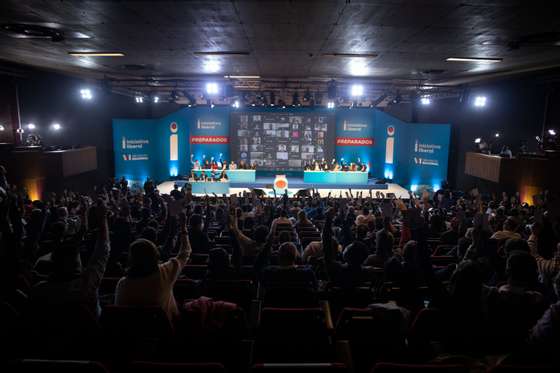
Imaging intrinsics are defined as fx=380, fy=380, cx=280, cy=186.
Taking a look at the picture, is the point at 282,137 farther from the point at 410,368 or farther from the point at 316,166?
the point at 410,368

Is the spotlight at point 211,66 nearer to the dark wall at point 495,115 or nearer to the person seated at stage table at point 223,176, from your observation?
the person seated at stage table at point 223,176

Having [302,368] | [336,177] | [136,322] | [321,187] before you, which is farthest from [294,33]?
[336,177]

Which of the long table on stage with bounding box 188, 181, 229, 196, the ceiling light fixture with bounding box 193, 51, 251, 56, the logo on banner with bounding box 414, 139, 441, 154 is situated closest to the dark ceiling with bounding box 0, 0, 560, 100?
the ceiling light fixture with bounding box 193, 51, 251, 56

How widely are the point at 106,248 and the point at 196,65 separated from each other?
7514 millimetres

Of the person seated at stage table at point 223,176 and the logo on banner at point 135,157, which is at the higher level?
the logo on banner at point 135,157

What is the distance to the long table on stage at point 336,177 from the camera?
57.9ft

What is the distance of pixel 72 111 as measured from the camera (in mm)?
13219

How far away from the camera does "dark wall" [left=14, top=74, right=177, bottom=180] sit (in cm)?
1128

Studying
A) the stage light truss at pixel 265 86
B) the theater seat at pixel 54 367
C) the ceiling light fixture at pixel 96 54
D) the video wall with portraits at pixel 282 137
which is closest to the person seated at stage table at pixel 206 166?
the video wall with portraits at pixel 282 137

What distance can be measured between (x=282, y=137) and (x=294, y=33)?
44.4ft

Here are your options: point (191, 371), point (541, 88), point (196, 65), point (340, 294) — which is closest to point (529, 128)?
point (541, 88)

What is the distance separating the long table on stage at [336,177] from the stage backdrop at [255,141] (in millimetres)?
1826

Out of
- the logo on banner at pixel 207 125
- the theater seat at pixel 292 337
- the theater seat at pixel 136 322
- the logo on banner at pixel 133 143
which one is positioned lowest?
the theater seat at pixel 292 337

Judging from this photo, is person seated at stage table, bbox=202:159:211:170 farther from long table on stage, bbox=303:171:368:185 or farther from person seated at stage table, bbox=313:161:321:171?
person seated at stage table, bbox=313:161:321:171
